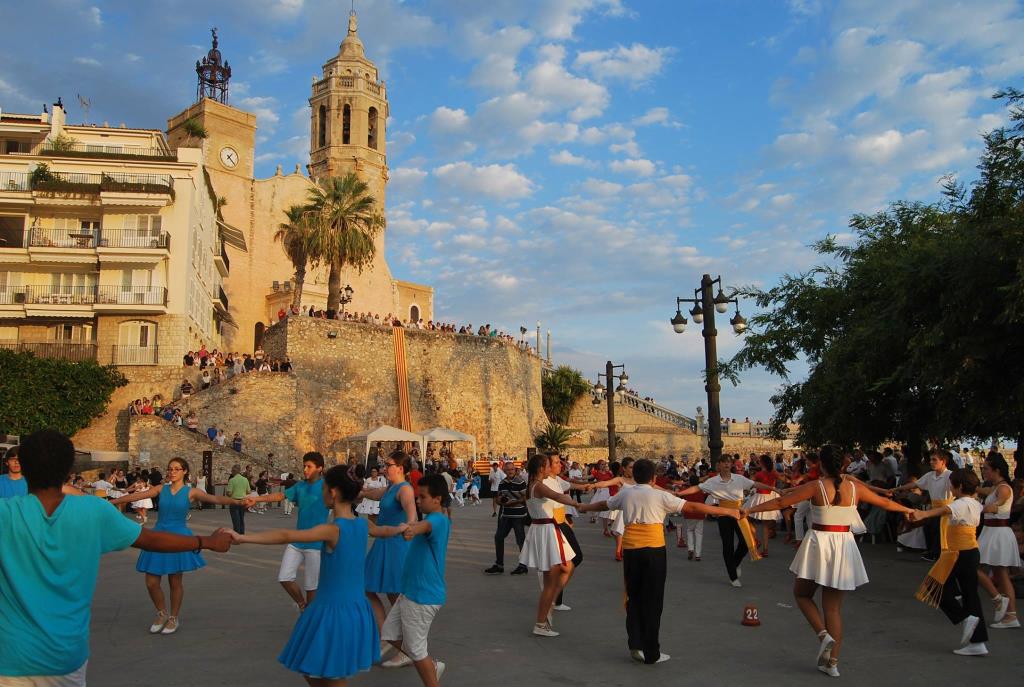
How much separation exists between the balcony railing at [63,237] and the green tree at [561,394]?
33651mm

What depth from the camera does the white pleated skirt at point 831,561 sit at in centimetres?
702

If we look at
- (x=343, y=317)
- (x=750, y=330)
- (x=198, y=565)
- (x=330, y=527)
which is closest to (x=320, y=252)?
(x=343, y=317)

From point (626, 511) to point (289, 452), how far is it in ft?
116

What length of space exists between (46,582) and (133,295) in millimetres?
37512

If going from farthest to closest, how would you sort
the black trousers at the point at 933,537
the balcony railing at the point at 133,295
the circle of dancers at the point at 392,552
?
the balcony railing at the point at 133,295, the black trousers at the point at 933,537, the circle of dancers at the point at 392,552

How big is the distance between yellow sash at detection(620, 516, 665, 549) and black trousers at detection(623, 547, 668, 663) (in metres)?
0.04

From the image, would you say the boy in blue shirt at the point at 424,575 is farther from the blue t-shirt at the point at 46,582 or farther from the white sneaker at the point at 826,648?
the white sneaker at the point at 826,648

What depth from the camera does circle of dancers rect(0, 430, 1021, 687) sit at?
3.80 meters

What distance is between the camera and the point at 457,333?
52.1m

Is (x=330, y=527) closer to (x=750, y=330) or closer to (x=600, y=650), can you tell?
(x=600, y=650)

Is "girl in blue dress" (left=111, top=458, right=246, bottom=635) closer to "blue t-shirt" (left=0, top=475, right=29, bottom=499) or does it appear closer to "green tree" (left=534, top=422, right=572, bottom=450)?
Answer: "blue t-shirt" (left=0, top=475, right=29, bottom=499)

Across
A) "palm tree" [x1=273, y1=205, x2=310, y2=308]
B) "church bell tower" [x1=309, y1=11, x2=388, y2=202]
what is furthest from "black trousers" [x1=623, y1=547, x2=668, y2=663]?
"church bell tower" [x1=309, y1=11, x2=388, y2=202]

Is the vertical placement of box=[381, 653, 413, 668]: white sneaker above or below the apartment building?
below

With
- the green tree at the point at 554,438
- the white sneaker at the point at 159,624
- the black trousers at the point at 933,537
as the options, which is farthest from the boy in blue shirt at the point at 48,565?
the green tree at the point at 554,438
